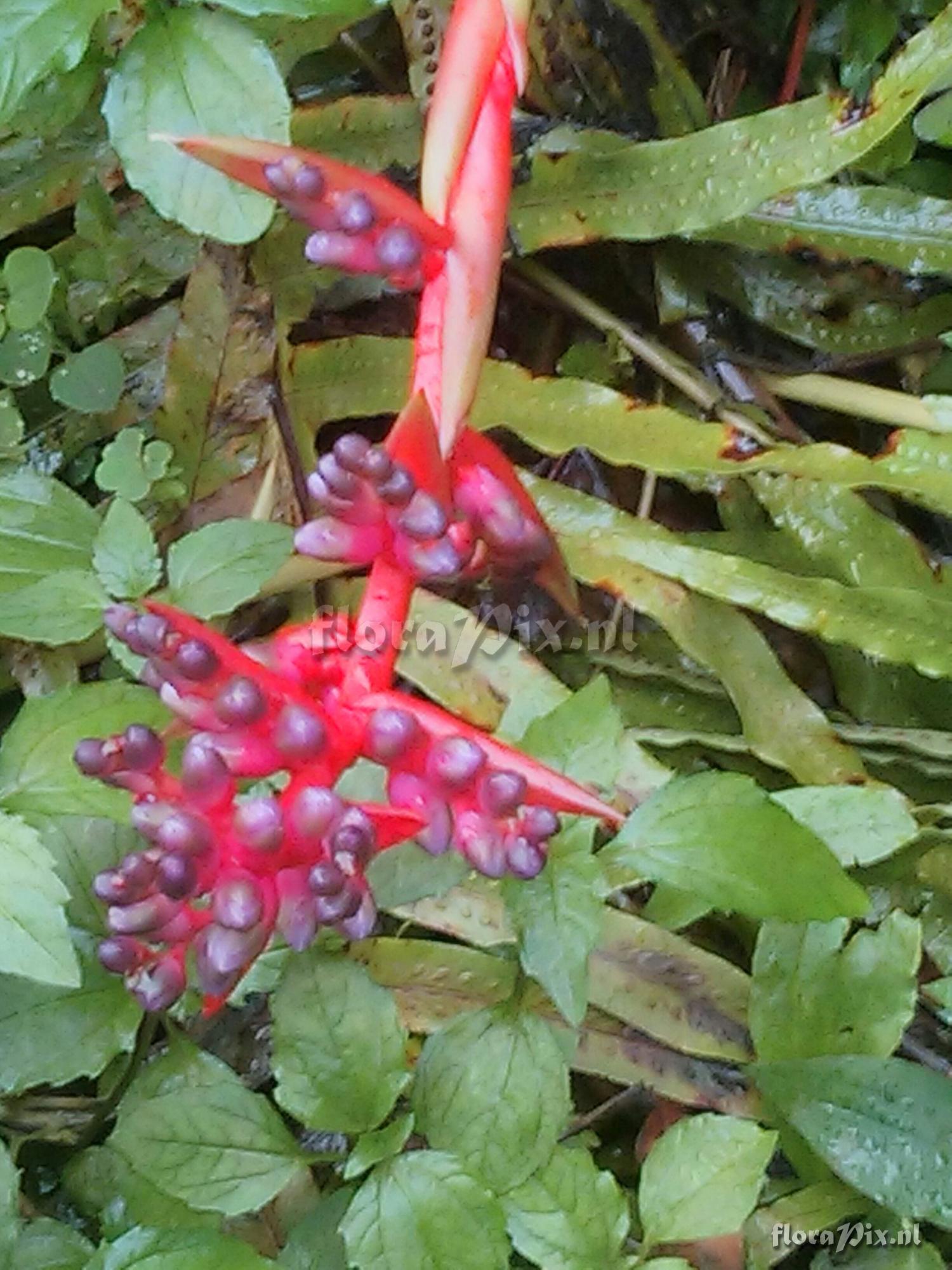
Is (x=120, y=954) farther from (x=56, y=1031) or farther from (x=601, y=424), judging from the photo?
(x=601, y=424)

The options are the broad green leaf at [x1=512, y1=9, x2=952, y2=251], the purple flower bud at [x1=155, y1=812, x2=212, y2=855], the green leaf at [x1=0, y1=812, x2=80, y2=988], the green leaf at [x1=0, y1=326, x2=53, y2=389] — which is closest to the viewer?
the purple flower bud at [x1=155, y1=812, x2=212, y2=855]

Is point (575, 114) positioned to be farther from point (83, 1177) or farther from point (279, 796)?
point (83, 1177)

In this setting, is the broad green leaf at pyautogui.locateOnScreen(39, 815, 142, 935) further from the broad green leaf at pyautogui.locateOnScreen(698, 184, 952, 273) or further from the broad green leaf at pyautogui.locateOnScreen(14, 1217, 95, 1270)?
the broad green leaf at pyautogui.locateOnScreen(698, 184, 952, 273)

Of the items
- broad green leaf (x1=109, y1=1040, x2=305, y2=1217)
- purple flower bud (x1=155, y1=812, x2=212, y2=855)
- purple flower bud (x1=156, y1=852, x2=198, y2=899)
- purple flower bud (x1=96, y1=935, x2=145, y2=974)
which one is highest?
purple flower bud (x1=155, y1=812, x2=212, y2=855)

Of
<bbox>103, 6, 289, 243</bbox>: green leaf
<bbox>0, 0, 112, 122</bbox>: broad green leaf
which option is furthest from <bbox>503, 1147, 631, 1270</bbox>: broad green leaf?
<bbox>0, 0, 112, 122</bbox>: broad green leaf

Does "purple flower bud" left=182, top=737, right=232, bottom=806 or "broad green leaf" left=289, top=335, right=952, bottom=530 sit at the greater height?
"purple flower bud" left=182, top=737, right=232, bottom=806

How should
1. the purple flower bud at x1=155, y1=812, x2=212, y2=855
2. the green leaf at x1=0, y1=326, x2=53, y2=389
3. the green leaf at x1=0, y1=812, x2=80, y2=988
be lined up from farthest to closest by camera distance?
the green leaf at x1=0, y1=326, x2=53, y2=389
the green leaf at x1=0, y1=812, x2=80, y2=988
the purple flower bud at x1=155, y1=812, x2=212, y2=855

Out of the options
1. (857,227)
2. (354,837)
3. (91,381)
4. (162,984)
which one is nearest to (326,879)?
(354,837)

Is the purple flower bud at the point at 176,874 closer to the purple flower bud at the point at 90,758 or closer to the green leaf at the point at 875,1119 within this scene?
the purple flower bud at the point at 90,758

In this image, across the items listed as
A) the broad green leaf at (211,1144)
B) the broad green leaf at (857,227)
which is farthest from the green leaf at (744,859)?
the broad green leaf at (857,227)
